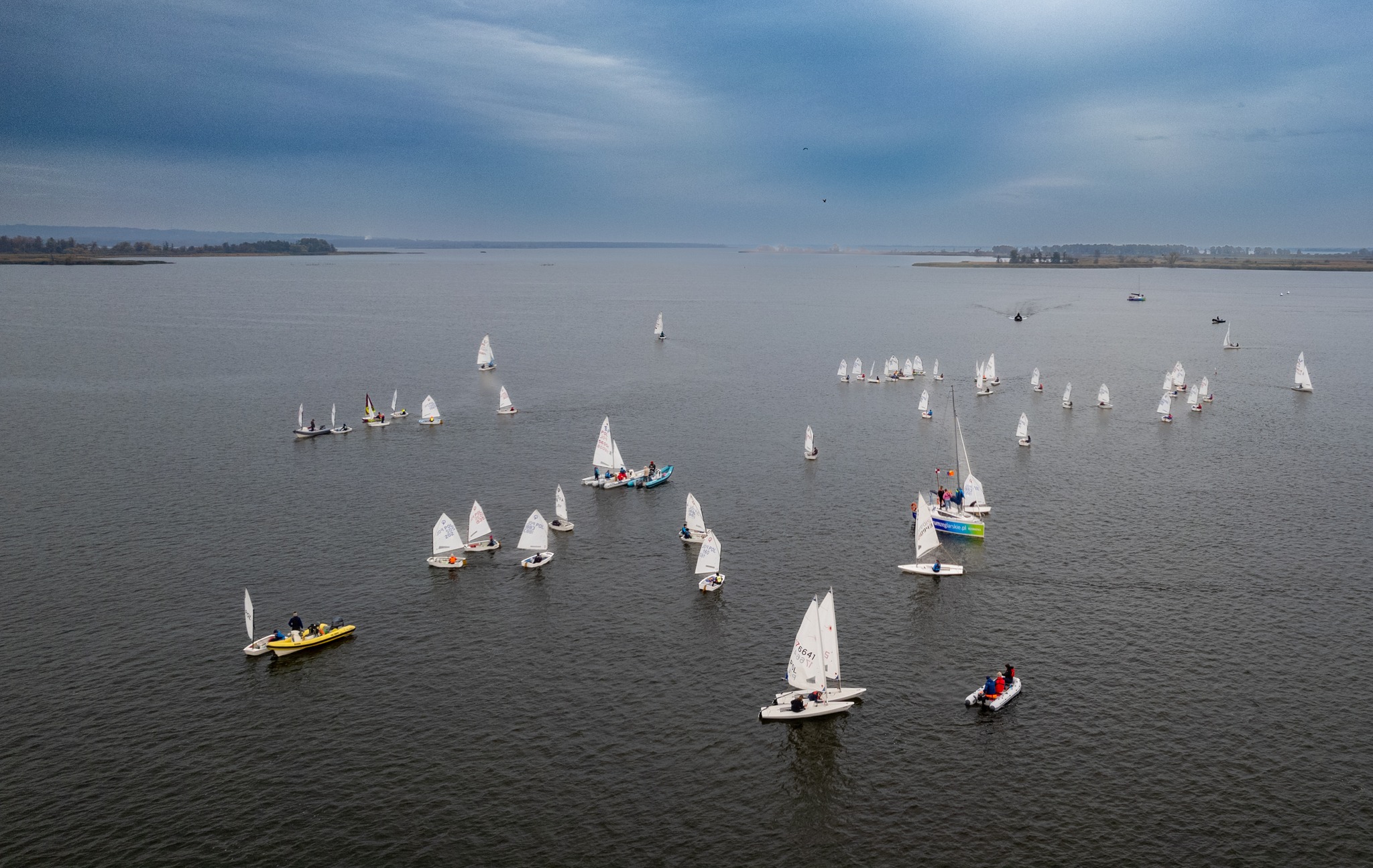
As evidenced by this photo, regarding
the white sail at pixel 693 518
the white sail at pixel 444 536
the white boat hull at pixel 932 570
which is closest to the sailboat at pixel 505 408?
the white sail at pixel 444 536

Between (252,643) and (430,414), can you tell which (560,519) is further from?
(430,414)

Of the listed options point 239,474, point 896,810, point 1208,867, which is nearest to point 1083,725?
point 1208,867

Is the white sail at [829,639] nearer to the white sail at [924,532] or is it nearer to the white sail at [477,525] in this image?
the white sail at [924,532]

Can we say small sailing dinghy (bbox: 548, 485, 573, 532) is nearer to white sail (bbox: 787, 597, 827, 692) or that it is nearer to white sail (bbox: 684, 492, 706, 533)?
white sail (bbox: 684, 492, 706, 533)

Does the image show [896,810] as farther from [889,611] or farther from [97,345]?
[97,345]

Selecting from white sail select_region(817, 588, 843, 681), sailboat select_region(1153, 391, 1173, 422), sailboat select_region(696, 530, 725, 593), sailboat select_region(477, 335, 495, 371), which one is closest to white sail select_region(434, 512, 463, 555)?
sailboat select_region(696, 530, 725, 593)

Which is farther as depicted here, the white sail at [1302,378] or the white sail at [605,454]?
the white sail at [1302,378]
